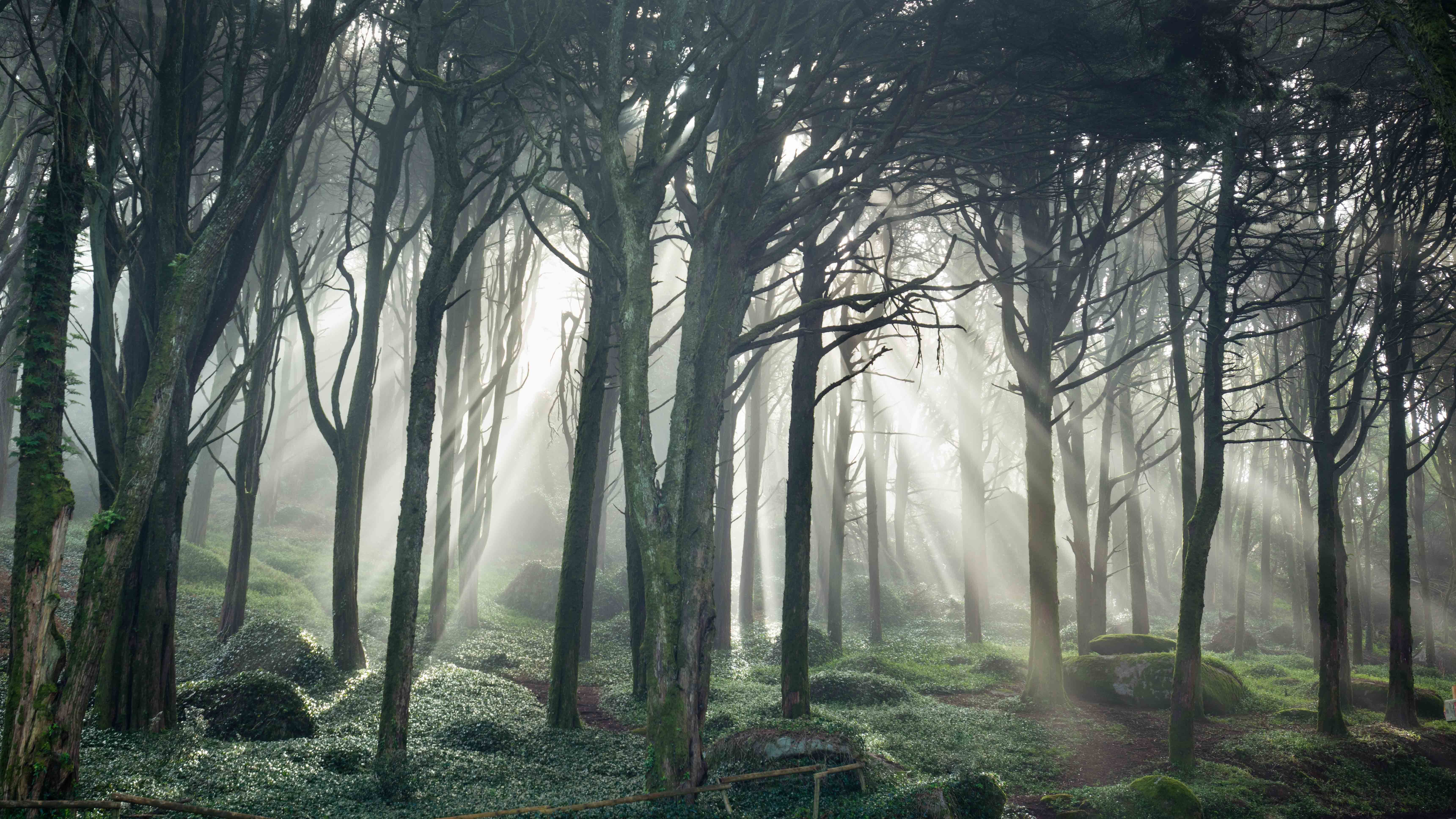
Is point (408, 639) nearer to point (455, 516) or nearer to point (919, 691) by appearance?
point (919, 691)

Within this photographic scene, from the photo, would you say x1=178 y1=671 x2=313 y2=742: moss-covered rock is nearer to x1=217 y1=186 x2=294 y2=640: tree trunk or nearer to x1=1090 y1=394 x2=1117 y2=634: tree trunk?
x1=217 y1=186 x2=294 y2=640: tree trunk

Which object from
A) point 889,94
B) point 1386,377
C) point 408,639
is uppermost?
point 889,94

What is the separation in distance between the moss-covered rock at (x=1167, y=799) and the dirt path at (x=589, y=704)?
603 centimetres

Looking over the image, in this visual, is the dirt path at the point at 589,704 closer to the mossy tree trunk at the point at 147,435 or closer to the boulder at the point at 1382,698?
the mossy tree trunk at the point at 147,435

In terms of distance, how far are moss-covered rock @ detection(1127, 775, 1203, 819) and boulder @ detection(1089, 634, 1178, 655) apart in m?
8.13

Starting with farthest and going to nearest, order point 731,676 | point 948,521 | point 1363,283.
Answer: point 948,521, point 1363,283, point 731,676

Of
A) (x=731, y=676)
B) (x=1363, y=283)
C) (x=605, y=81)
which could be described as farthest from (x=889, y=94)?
(x=1363, y=283)

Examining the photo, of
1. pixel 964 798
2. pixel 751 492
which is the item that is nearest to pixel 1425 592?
pixel 751 492

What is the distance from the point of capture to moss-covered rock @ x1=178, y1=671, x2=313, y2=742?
829 cm

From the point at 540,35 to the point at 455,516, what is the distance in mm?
27606

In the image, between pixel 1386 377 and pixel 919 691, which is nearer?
pixel 1386 377

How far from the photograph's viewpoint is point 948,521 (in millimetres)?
41500

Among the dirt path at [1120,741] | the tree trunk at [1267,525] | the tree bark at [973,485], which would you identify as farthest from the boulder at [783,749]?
the tree trunk at [1267,525]

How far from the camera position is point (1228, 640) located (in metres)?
24.5
